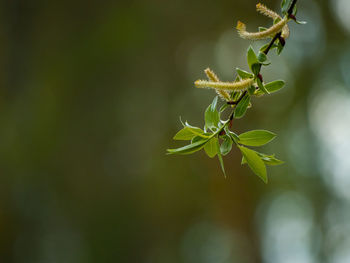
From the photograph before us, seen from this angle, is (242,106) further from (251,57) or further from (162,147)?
(162,147)

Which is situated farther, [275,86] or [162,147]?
[162,147]

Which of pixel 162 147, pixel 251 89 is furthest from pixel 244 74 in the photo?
pixel 162 147

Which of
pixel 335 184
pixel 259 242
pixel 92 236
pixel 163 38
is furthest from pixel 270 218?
pixel 163 38

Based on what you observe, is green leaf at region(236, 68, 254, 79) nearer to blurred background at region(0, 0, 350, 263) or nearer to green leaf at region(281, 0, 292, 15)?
green leaf at region(281, 0, 292, 15)

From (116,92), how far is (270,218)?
4.65 ft

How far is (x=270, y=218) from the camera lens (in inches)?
125

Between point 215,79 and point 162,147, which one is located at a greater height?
point 215,79

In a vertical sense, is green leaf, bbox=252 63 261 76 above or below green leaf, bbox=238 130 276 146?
above

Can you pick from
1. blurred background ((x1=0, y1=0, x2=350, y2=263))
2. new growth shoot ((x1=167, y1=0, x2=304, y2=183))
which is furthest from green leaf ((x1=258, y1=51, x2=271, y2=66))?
blurred background ((x1=0, y1=0, x2=350, y2=263))

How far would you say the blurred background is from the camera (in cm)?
286

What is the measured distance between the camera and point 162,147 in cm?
294

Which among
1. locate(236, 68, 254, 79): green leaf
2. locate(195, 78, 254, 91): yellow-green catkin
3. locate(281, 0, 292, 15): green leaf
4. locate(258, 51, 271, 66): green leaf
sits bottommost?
locate(236, 68, 254, 79): green leaf

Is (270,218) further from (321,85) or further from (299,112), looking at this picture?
(321,85)

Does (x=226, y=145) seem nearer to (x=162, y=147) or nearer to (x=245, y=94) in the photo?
(x=245, y=94)
